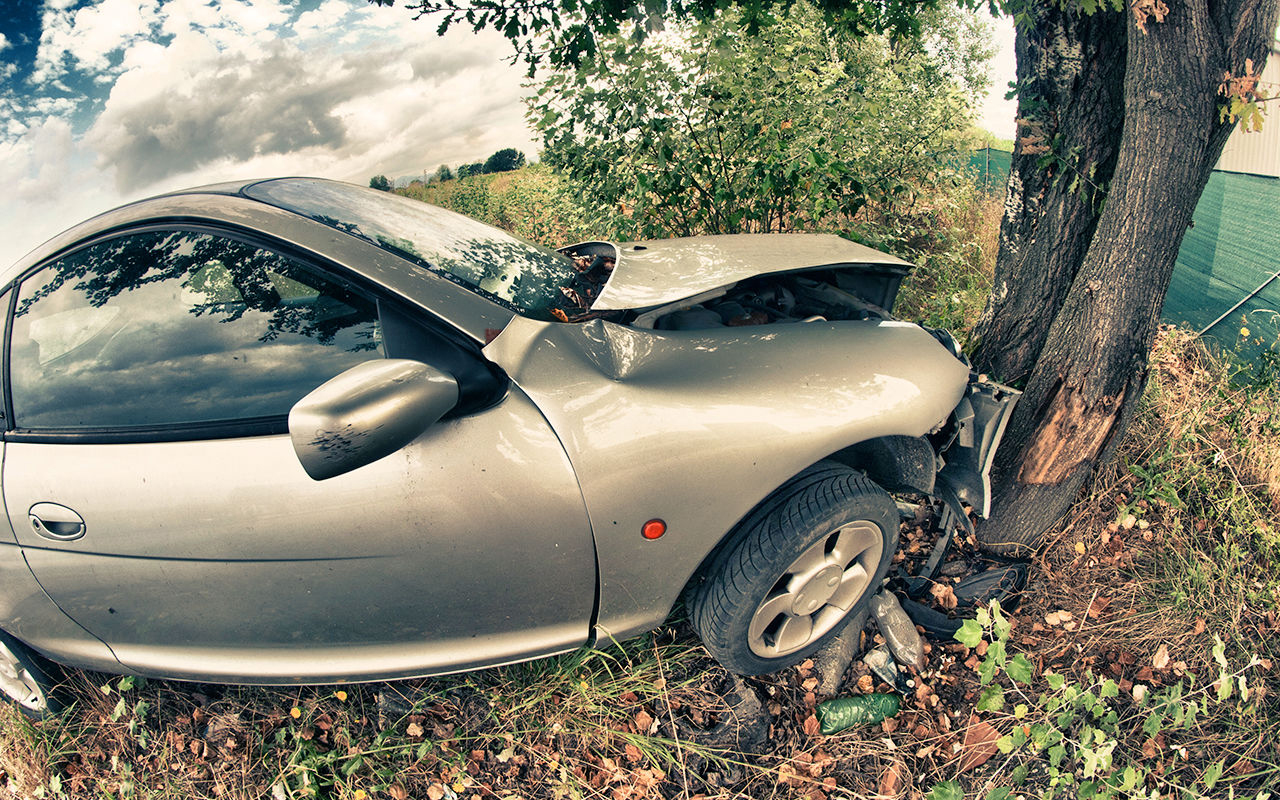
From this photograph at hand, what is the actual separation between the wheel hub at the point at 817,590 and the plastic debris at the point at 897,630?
1.30 ft

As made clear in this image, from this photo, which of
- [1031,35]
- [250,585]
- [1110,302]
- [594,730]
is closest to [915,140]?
[1031,35]

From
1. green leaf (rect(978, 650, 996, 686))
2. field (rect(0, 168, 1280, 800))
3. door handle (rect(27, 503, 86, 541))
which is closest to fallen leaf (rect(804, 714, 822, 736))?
field (rect(0, 168, 1280, 800))

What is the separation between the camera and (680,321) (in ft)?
7.54

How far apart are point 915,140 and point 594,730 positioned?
4.45m

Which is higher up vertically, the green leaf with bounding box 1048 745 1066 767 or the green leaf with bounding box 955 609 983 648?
the green leaf with bounding box 955 609 983 648

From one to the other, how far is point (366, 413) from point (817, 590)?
54.5 inches

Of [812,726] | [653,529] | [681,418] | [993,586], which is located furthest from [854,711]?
[681,418]

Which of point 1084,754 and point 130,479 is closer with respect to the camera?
point 130,479

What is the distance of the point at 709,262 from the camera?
2.34 m

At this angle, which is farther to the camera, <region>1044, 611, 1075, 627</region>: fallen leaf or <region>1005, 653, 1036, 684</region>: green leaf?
<region>1044, 611, 1075, 627</region>: fallen leaf

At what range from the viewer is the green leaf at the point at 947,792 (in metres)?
1.87

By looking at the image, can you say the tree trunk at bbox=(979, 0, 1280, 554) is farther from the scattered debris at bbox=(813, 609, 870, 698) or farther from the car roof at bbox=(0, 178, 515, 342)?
the car roof at bbox=(0, 178, 515, 342)

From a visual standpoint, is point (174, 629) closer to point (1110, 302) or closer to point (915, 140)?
point (1110, 302)

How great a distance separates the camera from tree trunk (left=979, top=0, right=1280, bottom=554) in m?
2.21
